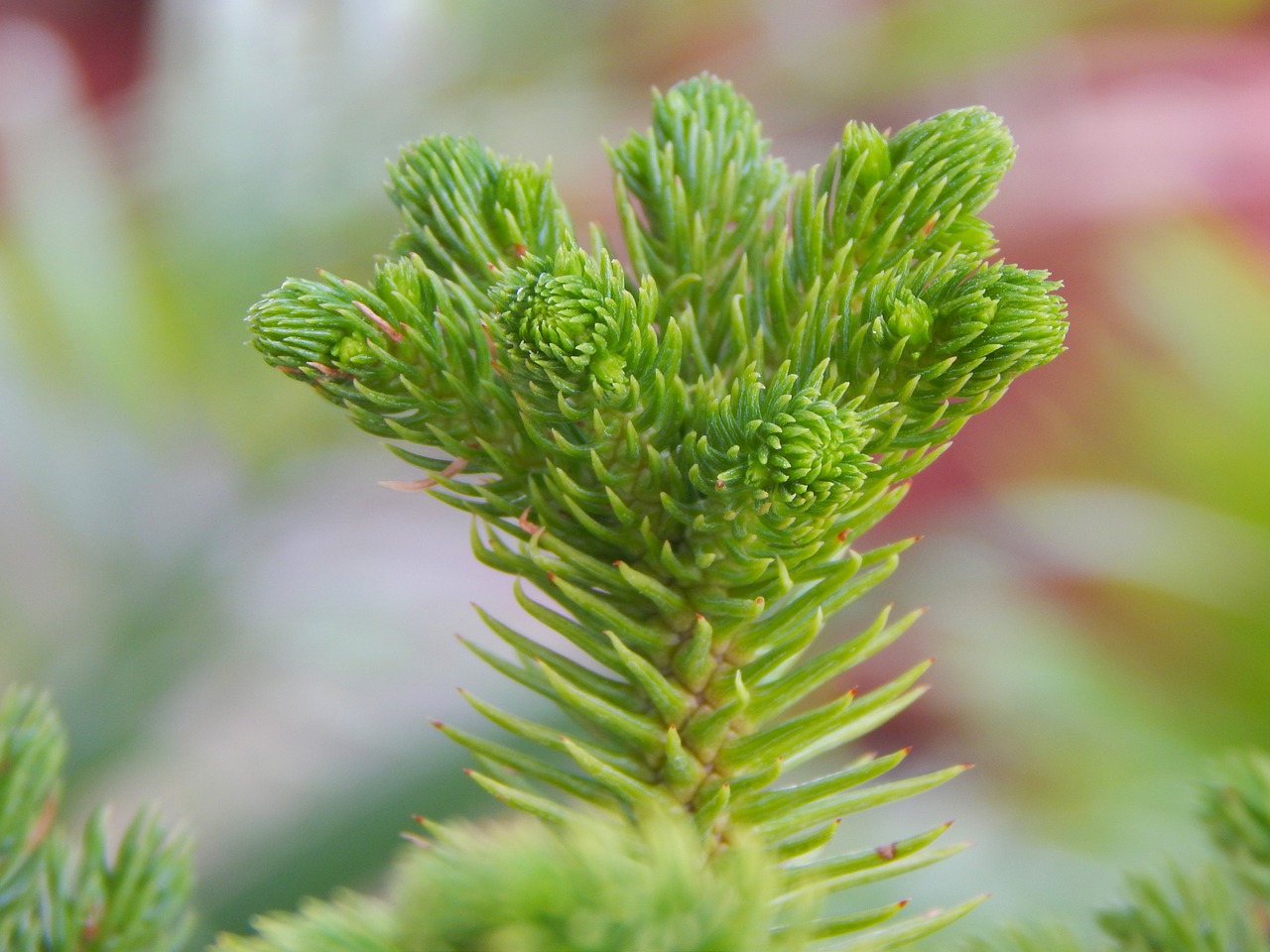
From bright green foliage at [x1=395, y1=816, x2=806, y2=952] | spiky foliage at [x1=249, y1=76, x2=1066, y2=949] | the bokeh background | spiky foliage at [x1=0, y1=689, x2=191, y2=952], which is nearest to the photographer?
bright green foliage at [x1=395, y1=816, x2=806, y2=952]

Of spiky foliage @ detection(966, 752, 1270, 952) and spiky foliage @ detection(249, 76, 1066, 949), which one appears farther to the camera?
spiky foliage @ detection(966, 752, 1270, 952)

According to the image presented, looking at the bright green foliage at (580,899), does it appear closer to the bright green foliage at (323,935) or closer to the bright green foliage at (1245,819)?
the bright green foliage at (323,935)

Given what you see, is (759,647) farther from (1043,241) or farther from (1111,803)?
(1043,241)

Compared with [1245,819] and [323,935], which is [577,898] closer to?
[323,935]

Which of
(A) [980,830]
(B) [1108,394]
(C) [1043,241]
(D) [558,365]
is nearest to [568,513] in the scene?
(D) [558,365]

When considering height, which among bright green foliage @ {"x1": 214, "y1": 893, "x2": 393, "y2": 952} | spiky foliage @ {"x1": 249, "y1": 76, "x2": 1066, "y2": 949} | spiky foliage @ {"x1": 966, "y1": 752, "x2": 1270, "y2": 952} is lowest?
spiky foliage @ {"x1": 966, "y1": 752, "x2": 1270, "y2": 952}

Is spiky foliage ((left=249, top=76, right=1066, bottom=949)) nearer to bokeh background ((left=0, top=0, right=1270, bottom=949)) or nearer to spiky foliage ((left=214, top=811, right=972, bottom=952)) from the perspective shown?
spiky foliage ((left=214, top=811, right=972, bottom=952))

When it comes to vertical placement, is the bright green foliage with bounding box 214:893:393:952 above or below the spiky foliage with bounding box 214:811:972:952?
below

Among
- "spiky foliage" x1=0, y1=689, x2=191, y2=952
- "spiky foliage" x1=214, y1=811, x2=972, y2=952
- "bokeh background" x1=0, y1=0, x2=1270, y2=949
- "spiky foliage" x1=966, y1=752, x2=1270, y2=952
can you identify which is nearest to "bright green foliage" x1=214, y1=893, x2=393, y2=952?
"spiky foliage" x1=214, y1=811, x2=972, y2=952

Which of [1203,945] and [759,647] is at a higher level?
[759,647]
